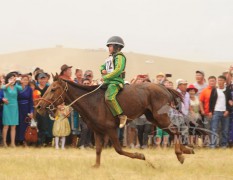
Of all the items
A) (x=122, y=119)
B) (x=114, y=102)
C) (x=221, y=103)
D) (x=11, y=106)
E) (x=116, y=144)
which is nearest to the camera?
(x=116, y=144)

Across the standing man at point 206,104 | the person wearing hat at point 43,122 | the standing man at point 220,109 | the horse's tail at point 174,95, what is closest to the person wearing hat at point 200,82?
the standing man at point 206,104

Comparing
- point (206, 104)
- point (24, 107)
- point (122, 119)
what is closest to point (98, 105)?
point (122, 119)

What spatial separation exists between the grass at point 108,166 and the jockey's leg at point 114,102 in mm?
1014

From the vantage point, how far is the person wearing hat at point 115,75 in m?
12.7

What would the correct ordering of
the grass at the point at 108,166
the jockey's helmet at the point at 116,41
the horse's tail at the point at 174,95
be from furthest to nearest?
the horse's tail at the point at 174,95
the jockey's helmet at the point at 116,41
the grass at the point at 108,166

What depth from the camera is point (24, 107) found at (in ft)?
58.4

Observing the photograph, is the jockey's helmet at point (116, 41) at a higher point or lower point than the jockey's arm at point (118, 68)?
higher

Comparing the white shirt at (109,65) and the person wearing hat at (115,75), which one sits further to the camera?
the white shirt at (109,65)

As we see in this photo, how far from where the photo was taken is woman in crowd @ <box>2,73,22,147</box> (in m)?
17.3

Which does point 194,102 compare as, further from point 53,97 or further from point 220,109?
point 53,97

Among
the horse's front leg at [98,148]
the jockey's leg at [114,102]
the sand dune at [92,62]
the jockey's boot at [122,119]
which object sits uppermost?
the sand dune at [92,62]

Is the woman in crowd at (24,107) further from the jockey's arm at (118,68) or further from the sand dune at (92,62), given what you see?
the sand dune at (92,62)

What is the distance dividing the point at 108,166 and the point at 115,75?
1.91m

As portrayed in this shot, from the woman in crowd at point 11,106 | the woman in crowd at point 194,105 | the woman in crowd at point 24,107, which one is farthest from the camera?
the woman in crowd at point 194,105
